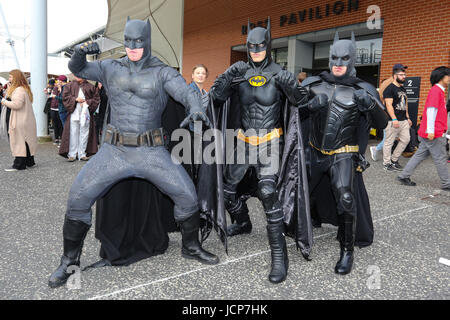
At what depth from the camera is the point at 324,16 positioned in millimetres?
11906

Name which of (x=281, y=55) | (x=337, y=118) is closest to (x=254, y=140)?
(x=337, y=118)

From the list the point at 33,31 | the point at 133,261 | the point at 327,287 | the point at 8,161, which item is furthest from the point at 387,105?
the point at 33,31

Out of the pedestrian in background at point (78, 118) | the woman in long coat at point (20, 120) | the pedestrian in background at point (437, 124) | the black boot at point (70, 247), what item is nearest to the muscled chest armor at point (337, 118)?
the black boot at point (70, 247)

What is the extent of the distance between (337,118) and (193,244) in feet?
5.45

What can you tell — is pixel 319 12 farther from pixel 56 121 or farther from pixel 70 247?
pixel 70 247

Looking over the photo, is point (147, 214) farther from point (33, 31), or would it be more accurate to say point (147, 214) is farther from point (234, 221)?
point (33, 31)

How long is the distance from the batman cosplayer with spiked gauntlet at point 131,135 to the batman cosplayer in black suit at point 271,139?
1.63 feet

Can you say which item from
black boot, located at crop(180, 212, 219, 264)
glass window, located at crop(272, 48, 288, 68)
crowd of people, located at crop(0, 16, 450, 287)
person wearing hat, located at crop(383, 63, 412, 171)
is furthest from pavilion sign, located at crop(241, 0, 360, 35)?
black boot, located at crop(180, 212, 219, 264)

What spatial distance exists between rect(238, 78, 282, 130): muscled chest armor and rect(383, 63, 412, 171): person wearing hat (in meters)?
4.98

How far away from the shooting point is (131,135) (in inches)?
120

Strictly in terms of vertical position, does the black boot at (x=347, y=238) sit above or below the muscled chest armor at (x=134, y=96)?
below

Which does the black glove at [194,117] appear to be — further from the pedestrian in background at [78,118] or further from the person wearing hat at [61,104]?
the person wearing hat at [61,104]

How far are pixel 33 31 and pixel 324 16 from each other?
27.9ft

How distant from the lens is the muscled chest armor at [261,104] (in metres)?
3.24
